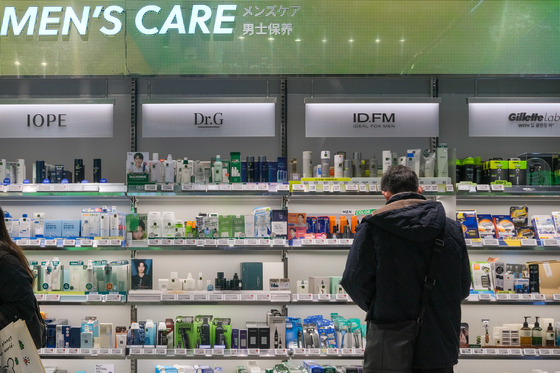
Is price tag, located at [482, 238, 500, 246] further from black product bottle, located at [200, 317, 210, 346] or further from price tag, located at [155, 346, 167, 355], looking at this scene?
price tag, located at [155, 346, 167, 355]

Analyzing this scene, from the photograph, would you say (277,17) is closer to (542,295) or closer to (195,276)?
(195,276)

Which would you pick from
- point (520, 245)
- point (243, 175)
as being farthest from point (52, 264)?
point (520, 245)

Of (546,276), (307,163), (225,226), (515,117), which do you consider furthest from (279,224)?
(515,117)

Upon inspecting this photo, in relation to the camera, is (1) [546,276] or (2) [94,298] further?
(1) [546,276]

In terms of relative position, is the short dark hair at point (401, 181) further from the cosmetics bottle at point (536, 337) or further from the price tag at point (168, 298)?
the cosmetics bottle at point (536, 337)

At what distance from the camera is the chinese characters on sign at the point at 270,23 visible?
5.95 meters

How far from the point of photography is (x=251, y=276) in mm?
5785

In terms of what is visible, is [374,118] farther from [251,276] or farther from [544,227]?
[251,276]

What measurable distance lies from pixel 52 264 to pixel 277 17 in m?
3.15

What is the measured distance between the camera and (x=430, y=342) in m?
3.44

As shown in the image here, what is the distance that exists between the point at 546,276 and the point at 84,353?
428cm

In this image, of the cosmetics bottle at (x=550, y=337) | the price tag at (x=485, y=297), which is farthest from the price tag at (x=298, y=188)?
the cosmetics bottle at (x=550, y=337)

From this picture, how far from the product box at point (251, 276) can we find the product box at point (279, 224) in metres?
0.37

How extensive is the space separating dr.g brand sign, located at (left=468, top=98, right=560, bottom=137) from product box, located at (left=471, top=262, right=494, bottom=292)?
149 centimetres
